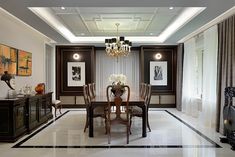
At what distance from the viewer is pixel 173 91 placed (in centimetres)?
1022

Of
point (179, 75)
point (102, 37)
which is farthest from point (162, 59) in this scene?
point (102, 37)

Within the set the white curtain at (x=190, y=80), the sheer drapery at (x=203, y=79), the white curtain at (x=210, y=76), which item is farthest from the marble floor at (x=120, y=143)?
the white curtain at (x=190, y=80)

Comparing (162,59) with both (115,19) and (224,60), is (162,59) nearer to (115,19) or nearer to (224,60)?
(115,19)

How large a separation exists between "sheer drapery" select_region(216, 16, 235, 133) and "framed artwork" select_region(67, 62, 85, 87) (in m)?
5.80

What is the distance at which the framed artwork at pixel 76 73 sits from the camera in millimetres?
10195

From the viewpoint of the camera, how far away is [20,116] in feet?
17.2

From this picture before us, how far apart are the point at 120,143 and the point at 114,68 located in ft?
19.6

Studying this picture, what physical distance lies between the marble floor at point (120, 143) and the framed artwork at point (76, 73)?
382cm

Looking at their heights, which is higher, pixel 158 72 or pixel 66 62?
pixel 66 62

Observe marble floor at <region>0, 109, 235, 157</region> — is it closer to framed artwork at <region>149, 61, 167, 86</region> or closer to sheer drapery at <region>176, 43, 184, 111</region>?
sheer drapery at <region>176, 43, 184, 111</region>

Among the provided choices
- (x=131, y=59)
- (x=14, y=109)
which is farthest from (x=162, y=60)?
(x=14, y=109)

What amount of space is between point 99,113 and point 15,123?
1766 millimetres

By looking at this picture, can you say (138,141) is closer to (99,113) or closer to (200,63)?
(99,113)

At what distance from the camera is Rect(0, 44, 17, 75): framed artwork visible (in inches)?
207
